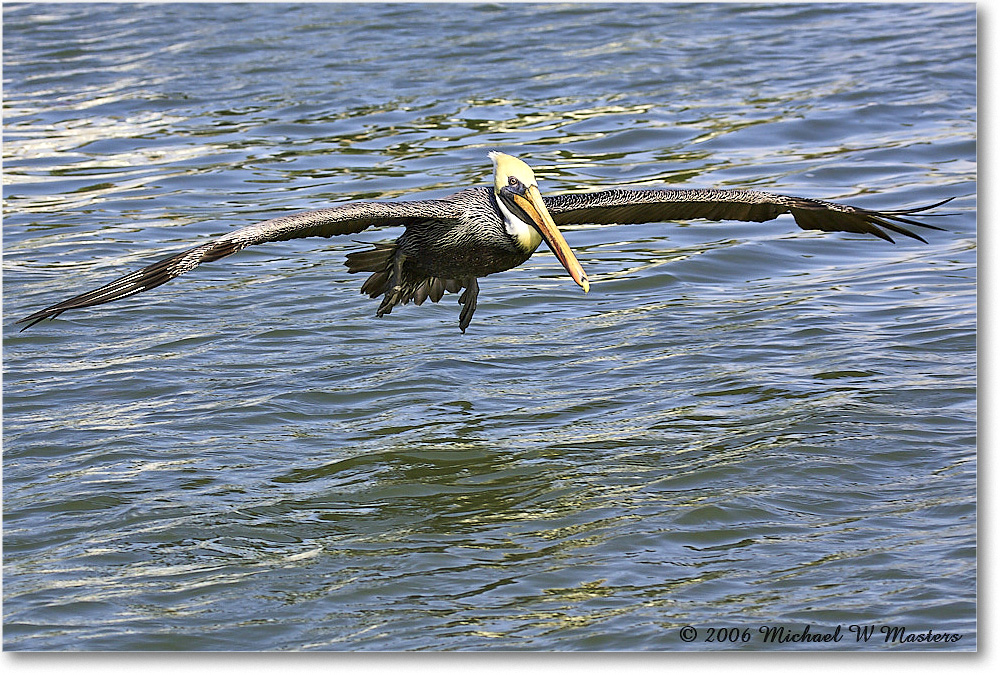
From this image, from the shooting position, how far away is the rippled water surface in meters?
5.38

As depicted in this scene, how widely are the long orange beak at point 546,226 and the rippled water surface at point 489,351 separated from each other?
1176 millimetres

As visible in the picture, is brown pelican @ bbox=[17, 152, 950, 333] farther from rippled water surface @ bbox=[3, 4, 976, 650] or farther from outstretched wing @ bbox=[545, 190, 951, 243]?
rippled water surface @ bbox=[3, 4, 976, 650]

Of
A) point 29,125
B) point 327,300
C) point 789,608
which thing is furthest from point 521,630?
point 29,125

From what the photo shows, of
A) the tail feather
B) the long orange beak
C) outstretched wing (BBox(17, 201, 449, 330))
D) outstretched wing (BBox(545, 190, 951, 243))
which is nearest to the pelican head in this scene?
the long orange beak

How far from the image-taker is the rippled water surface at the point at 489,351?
17.6 ft

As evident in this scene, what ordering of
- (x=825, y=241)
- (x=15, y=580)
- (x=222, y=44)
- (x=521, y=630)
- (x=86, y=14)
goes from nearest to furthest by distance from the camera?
(x=521, y=630) < (x=15, y=580) < (x=825, y=241) < (x=222, y=44) < (x=86, y=14)

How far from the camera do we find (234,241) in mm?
5328

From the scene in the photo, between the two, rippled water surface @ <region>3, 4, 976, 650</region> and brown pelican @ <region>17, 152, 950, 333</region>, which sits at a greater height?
brown pelican @ <region>17, 152, 950, 333</region>

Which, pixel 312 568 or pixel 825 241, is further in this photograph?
pixel 825 241

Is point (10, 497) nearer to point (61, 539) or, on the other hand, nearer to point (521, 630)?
point (61, 539)

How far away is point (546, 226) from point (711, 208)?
951 mm

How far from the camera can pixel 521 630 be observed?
4.99 m

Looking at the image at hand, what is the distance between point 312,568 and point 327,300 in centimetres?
352

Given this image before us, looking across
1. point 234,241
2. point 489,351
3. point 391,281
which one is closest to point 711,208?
point 391,281
